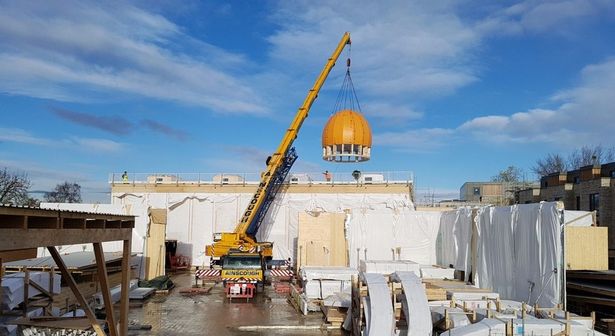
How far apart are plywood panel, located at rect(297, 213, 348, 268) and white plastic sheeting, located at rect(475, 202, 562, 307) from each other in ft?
32.9

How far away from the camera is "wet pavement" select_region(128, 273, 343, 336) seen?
58.5ft

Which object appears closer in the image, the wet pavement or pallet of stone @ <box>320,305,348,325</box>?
the wet pavement

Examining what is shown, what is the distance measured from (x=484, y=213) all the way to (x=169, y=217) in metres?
25.8

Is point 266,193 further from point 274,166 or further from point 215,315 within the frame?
point 215,315

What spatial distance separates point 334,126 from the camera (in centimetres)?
2908

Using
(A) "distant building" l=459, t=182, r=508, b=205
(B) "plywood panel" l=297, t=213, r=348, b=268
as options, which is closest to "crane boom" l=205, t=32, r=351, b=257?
(B) "plywood panel" l=297, t=213, r=348, b=268

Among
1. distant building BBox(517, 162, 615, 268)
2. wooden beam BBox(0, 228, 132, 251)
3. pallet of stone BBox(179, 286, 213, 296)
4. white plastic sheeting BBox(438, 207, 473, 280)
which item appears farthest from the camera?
pallet of stone BBox(179, 286, 213, 296)

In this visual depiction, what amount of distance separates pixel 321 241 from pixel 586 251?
599 inches

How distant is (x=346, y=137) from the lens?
28781 mm

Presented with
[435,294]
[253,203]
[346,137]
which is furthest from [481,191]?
[435,294]

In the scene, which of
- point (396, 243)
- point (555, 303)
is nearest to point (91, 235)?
point (555, 303)

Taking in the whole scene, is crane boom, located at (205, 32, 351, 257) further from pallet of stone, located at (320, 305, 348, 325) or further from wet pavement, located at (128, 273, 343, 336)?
pallet of stone, located at (320, 305, 348, 325)

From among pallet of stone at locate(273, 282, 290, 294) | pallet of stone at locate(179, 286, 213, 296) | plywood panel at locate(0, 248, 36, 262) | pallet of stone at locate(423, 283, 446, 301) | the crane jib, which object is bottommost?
pallet of stone at locate(179, 286, 213, 296)

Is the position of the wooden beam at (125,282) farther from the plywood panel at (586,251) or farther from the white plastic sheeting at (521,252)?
the plywood panel at (586,251)
